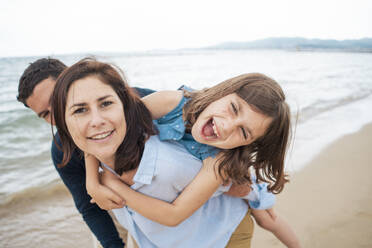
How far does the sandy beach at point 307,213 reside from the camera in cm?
294

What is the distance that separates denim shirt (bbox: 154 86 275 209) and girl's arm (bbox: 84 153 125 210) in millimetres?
493

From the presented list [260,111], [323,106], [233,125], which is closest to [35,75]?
[233,125]

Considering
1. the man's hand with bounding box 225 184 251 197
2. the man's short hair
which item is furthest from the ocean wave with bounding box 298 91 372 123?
the man's short hair

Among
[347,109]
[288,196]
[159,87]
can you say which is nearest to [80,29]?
[159,87]

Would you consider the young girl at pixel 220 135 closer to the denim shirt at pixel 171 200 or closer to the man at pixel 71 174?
the denim shirt at pixel 171 200

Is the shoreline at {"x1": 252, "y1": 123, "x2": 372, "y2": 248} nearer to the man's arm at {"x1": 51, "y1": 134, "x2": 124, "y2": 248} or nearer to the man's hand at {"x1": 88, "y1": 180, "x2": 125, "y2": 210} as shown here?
the man's arm at {"x1": 51, "y1": 134, "x2": 124, "y2": 248}

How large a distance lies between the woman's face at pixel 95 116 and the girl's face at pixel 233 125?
55 centimetres

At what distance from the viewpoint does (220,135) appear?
5.88ft

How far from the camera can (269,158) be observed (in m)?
2.07

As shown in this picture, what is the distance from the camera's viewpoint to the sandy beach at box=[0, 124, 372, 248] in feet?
9.64

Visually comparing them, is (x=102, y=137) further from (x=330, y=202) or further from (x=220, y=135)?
(x=330, y=202)

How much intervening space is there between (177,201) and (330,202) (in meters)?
2.61

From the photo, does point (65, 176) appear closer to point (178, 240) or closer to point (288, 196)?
point (178, 240)

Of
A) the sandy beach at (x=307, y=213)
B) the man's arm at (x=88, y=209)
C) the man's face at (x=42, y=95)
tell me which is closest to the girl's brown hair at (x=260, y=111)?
the man's arm at (x=88, y=209)
